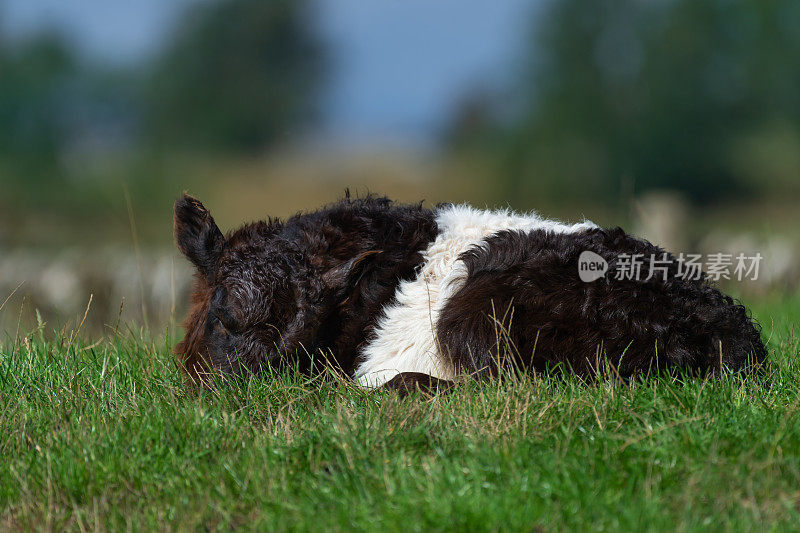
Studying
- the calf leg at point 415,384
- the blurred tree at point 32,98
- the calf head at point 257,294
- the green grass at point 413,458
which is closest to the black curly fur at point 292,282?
the calf head at point 257,294

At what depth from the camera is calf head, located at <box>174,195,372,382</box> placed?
4293 millimetres

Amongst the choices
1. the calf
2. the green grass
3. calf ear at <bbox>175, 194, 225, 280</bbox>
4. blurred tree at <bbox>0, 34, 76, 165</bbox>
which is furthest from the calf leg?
blurred tree at <bbox>0, 34, 76, 165</bbox>

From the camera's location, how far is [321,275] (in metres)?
4.38

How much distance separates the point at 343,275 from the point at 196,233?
946 mm

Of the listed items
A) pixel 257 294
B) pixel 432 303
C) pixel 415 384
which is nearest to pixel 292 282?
pixel 257 294

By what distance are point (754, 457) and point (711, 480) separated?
299 mm

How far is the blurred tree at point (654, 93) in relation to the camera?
3419cm

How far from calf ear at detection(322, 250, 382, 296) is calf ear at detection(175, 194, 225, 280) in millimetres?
719

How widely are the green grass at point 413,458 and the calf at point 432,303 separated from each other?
223mm

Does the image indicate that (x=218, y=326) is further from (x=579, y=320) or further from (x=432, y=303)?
(x=579, y=320)

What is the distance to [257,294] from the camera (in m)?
4.27

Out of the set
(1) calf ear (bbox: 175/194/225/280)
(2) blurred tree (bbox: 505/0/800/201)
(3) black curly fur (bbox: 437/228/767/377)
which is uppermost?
(2) blurred tree (bbox: 505/0/800/201)

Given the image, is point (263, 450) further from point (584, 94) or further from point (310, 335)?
point (584, 94)

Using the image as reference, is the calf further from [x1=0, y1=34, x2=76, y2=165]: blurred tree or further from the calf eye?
[x1=0, y1=34, x2=76, y2=165]: blurred tree
